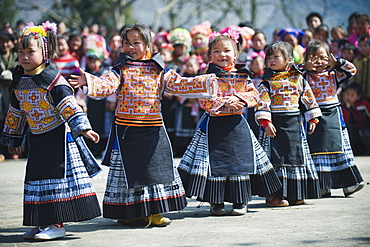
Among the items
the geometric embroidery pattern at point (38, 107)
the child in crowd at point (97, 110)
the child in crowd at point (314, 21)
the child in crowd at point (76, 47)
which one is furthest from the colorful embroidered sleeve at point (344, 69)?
the child in crowd at point (76, 47)

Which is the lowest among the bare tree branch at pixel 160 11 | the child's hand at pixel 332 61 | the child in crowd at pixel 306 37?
the child's hand at pixel 332 61

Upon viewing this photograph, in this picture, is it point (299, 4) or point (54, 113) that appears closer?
point (54, 113)

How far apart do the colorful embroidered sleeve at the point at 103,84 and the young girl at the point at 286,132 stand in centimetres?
159

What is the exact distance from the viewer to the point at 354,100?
10.1 meters

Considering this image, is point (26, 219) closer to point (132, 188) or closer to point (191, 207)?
A: point (132, 188)

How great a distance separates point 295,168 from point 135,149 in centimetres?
179

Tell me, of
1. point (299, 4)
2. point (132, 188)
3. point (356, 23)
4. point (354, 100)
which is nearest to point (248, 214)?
point (132, 188)

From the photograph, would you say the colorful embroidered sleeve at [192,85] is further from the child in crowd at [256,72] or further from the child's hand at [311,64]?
the child in crowd at [256,72]

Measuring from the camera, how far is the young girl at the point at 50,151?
4.60 m

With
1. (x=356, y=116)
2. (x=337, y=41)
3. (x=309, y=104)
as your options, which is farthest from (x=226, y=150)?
(x=337, y=41)

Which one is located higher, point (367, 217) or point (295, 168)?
point (295, 168)

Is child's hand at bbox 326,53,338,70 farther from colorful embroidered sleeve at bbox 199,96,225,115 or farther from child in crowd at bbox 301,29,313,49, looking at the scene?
child in crowd at bbox 301,29,313,49

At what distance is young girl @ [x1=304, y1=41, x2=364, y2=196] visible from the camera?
6.41m

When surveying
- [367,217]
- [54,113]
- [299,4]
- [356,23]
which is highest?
[299,4]
